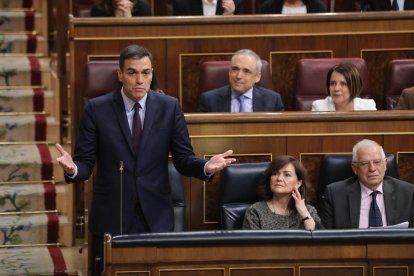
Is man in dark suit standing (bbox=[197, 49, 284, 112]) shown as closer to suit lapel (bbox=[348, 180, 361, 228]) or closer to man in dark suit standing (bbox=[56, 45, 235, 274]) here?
suit lapel (bbox=[348, 180, 361, 228])

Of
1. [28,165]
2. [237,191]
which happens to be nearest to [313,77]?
[237,191]

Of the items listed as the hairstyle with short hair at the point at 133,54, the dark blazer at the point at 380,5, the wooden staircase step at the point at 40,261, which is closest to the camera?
the hairstyle with short hair at the point at 133,54

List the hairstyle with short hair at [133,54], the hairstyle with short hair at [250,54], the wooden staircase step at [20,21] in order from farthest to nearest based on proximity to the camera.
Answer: the wooden staircase step at [20,21] → the hairstyle with short hair at [250,54] → the hairstyle with short hair at [133,54]

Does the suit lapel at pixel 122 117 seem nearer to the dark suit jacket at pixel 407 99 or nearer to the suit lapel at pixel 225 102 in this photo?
the suit lapel at pixel 225 102

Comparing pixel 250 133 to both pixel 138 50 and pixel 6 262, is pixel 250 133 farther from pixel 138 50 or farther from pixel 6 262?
pixel 6 262

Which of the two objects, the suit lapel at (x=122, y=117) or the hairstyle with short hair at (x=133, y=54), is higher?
the hairstyle with short hair at (x=133, y=54)

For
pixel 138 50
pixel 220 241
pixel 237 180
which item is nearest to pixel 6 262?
pixel 237 180

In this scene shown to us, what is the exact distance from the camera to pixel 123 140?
2736mm

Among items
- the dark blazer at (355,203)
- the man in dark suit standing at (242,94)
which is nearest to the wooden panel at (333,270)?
the dark blazer at (355,203)

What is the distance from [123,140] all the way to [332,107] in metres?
1.08

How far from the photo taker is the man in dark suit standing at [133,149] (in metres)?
2.72

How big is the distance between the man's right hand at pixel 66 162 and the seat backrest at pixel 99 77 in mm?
1094

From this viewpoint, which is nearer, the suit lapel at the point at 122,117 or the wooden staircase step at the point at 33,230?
the suit lapel at the point at 122,117

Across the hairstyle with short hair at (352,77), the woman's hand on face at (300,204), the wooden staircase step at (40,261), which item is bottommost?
the wooden staircase step at (40,261)
